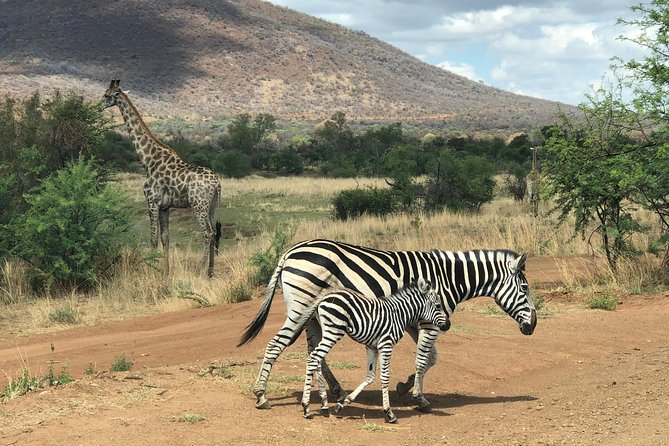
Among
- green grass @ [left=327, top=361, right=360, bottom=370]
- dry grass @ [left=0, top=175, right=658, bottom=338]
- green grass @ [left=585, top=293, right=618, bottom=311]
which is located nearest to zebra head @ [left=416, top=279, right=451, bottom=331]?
green grass @ [left=327, top=361, right=360, bottom=370]

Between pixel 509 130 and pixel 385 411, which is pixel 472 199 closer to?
pixel 385 411

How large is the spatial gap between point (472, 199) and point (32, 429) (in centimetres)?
2352

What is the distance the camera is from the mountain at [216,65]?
111625 millimetres

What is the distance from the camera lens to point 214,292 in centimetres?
1612

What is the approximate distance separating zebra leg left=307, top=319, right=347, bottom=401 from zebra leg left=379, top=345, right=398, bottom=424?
2.36 ft

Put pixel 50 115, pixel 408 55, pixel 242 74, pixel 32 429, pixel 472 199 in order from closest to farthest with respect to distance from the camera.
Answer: pixel 32 429 → pixel 50 115 → pixel 472 199 → pixel 242 74 → pixel 408 55

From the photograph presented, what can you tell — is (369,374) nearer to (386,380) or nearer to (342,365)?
(386,380)

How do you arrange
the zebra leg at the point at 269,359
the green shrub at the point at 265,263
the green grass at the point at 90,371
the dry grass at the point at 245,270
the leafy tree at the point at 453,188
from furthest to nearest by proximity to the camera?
the leafy tree at the point at 453,188 → the green shrub at the point at 265,263 → the dry grass at the point at 245,270 → the green grass at the point at 90,371 → the zebra leg at the point at 269,359

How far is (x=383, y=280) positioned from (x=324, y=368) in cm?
108

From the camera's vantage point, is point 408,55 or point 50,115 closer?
point 50,115

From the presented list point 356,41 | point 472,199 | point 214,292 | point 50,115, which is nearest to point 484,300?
point 214,292

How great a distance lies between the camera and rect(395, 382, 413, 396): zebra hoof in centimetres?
949

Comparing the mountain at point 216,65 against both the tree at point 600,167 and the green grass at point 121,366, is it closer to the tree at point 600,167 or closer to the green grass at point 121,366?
the tree at point 600,167

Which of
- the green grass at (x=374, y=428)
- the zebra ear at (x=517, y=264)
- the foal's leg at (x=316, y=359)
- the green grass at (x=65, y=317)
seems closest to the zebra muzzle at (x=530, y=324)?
the zebra ear at (x=517, y=264)
